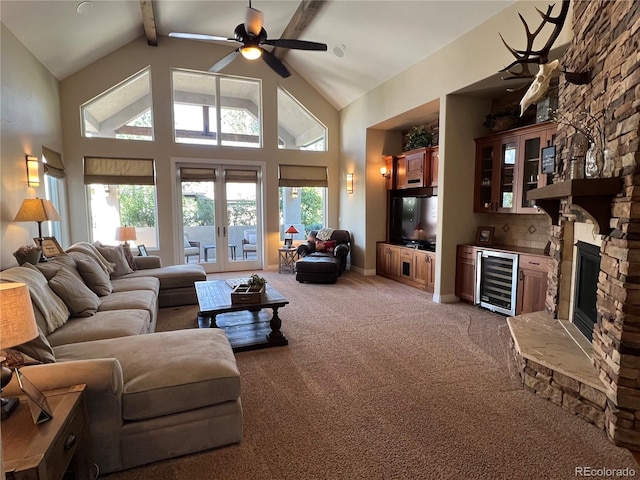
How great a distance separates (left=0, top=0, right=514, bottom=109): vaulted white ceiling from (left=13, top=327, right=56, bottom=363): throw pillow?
368 cm

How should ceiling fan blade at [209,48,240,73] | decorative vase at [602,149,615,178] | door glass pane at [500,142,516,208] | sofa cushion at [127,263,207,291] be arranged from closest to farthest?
decorative vase at [602,149,615,178]
ceiling fan blade at [209,48,240,73]
door glass pane at [500,142,516,208]
sofa cushion at [127,263,207,291]

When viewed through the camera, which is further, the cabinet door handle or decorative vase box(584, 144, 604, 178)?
decorative vase box(584, 144, 604, 178)

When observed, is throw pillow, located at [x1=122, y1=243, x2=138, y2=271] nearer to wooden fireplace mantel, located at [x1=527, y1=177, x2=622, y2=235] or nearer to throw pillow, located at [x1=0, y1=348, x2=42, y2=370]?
throw pillow, located at [x1=0, y1=348, x2=42, y2=370]

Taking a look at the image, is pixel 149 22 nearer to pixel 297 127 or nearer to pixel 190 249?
pixel 297 127

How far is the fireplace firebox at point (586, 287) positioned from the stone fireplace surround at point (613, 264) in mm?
165

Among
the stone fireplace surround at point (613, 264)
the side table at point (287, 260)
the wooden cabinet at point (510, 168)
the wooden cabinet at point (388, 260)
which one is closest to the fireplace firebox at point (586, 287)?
the stone fireplace surround at point (613, 264)

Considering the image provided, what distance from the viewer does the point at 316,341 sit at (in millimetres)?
3627

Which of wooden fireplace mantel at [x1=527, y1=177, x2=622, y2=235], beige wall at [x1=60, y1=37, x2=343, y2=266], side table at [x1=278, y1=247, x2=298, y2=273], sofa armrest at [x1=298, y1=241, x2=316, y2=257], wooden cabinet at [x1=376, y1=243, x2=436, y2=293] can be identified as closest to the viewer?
wooden fireplace mantel at [x1=527, y1=177, x2=622, y2=235]

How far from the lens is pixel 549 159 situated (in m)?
3.45

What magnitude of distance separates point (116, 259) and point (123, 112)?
3.32m

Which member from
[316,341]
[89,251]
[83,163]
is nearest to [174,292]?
[89,251]

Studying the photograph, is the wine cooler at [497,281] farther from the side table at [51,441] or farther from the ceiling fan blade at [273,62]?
the side table at [51,441]

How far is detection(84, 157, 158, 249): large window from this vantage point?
250 inches

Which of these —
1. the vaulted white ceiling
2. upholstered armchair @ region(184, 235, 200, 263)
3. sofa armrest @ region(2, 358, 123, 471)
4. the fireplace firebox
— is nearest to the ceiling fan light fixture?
the vaulted white ceiling
